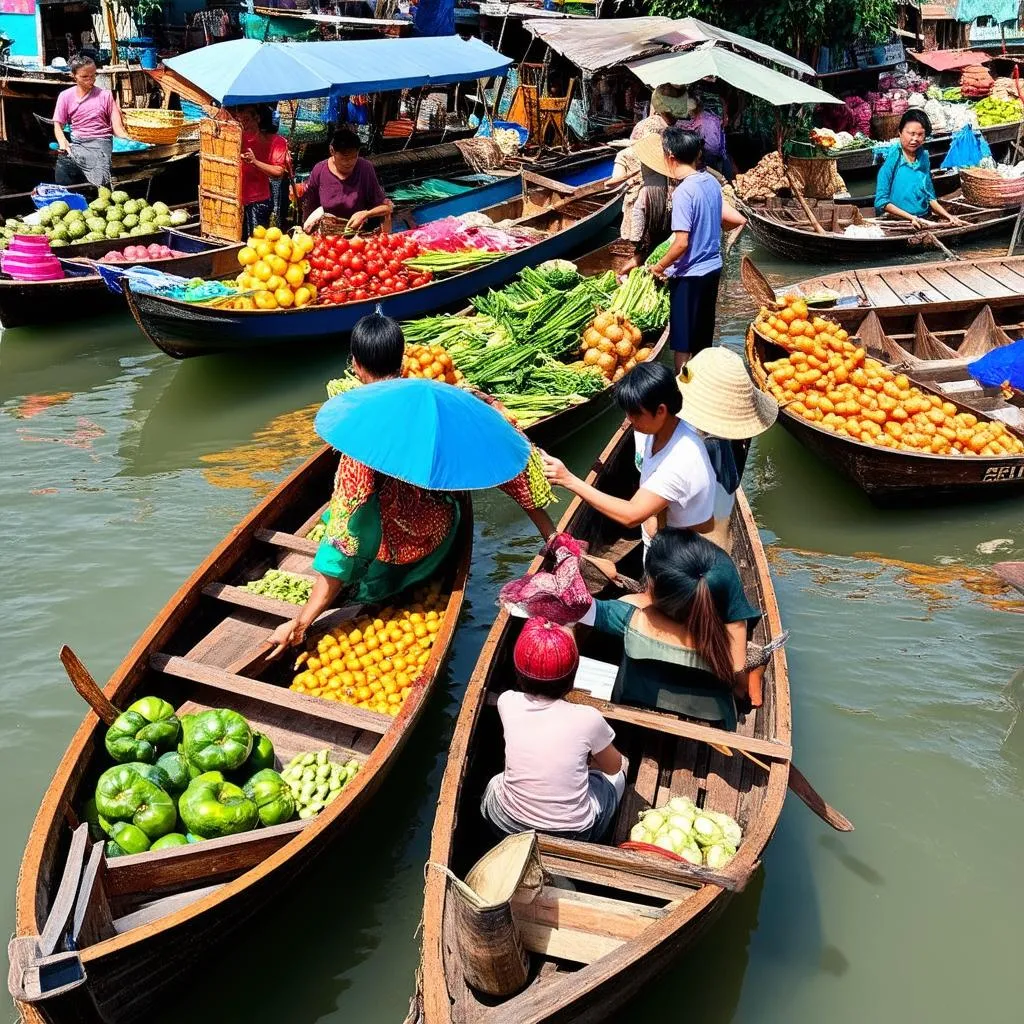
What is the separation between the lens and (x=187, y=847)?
3379 millimetres

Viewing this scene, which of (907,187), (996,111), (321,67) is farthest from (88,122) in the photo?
(996,111)

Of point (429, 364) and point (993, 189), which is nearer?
point (429, 364)

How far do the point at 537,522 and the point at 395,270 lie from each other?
5.19 m

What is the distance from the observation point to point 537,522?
16.0ft

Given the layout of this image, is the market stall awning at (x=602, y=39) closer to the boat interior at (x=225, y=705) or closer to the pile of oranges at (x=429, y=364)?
the pile of oranges at (x=429, y=364)

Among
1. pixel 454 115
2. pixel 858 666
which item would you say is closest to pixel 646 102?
pixel 454 115

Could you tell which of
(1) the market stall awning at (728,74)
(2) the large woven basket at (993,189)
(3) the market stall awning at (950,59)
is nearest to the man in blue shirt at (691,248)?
(1) the market stall awning at (728,74)

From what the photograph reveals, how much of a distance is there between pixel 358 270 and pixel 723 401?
17.7ft

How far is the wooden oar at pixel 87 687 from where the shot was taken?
3.66m

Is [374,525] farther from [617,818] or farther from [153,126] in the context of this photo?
[153,126]

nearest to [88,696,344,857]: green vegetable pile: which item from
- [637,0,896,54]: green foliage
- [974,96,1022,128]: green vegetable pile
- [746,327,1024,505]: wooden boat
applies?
[746,327,1024,505]: wooden boat

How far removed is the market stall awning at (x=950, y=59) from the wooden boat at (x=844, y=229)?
1218 centimetres

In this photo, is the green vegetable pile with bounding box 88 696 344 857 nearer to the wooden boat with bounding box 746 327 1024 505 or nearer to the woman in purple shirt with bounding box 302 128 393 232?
the wooden boat with bounding box 746 327 1024 505

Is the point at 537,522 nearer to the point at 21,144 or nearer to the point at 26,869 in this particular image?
the point at 26,869
